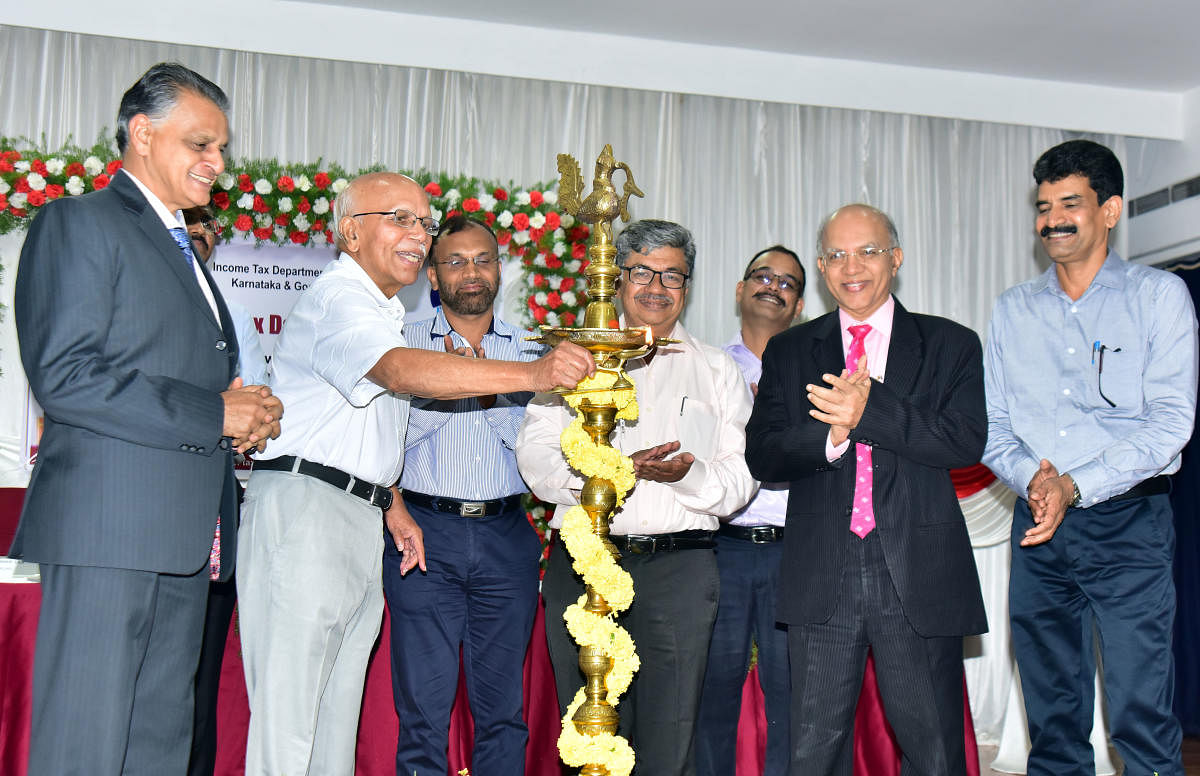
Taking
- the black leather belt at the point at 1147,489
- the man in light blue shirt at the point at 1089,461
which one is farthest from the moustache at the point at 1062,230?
the black leather belt at the point at 1147,489

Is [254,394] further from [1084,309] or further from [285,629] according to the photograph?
[1084,309]

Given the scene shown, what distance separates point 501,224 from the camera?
17.9ft

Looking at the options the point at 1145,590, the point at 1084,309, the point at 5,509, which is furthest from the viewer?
the point at 5,509

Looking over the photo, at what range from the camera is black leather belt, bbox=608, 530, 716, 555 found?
3186 mm

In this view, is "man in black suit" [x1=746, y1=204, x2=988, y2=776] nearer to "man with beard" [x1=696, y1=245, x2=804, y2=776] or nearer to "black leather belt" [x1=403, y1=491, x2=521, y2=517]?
"man with beard" [x1=696, y1=245, x2=804, y2=776]

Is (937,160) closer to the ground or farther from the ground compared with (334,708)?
farther from the ground

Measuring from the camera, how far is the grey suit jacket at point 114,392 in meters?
2.23

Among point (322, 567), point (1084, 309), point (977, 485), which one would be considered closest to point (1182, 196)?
point (977, 485)

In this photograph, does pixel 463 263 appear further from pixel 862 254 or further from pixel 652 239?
pixel 862 254

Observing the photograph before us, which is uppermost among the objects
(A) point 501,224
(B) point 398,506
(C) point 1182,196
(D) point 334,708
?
(C) point 1182,196

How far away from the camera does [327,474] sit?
9.17 feet

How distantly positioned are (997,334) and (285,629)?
2520mm

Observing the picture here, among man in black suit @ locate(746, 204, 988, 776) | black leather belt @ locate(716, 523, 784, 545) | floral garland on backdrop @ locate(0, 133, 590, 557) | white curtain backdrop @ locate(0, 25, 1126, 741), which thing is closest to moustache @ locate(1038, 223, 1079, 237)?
man in black suit @ locate(746, 204, 988, 776)

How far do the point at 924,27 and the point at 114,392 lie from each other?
16.3 ft
